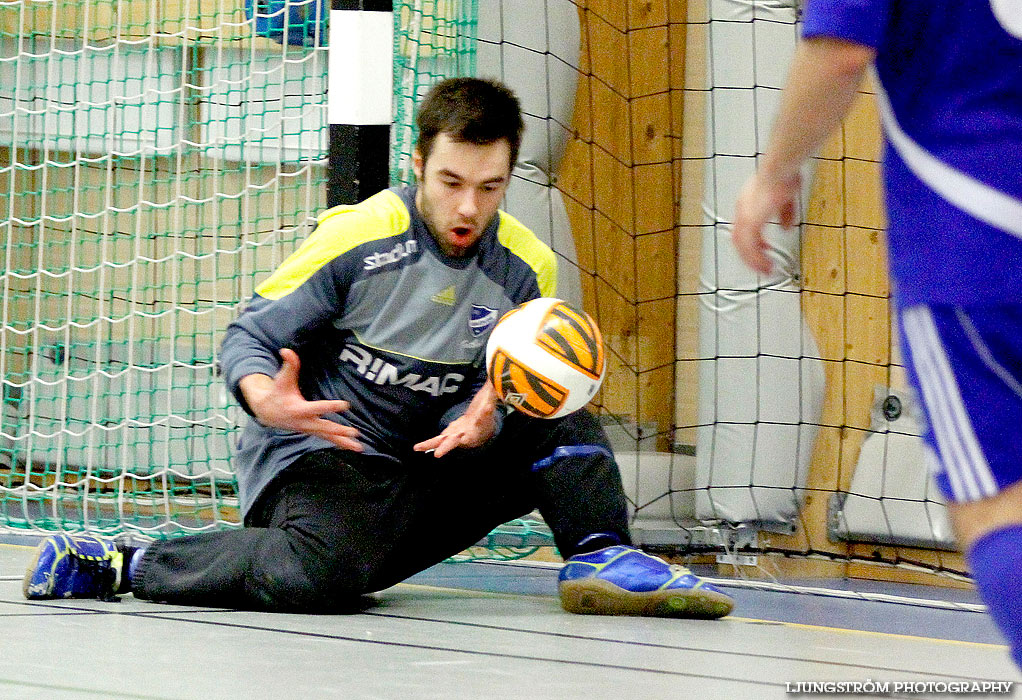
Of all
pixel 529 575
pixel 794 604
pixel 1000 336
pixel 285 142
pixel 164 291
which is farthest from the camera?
pixel 164 291

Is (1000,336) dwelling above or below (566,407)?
above

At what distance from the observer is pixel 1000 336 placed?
39.4 inches

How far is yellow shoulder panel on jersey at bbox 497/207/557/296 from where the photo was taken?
2.73 m

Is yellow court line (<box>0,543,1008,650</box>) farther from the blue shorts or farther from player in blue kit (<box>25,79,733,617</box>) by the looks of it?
the blue shorts

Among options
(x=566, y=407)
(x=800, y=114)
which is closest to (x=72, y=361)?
(x=566, y=407)

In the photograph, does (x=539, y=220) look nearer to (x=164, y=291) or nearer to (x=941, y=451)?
(x=164, y=291)

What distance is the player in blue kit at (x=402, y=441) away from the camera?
2475mm

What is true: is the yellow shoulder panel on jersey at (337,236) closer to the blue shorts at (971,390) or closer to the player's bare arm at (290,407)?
the player's bare arm at (290,407)

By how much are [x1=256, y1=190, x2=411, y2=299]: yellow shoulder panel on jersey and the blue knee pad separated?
1707 mm

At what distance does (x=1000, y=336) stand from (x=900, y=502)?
298 centimetres

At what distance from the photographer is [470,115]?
2.51 metres

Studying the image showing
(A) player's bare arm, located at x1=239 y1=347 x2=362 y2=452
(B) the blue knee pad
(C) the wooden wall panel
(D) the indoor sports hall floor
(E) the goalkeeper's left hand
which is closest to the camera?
(B) the blue knee pad

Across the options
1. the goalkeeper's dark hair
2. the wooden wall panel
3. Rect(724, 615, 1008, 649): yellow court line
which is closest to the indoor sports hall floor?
Rect(724, 615, 1008, 649): yellow court line

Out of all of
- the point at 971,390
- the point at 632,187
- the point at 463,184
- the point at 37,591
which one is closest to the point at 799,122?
the point at 971,390
